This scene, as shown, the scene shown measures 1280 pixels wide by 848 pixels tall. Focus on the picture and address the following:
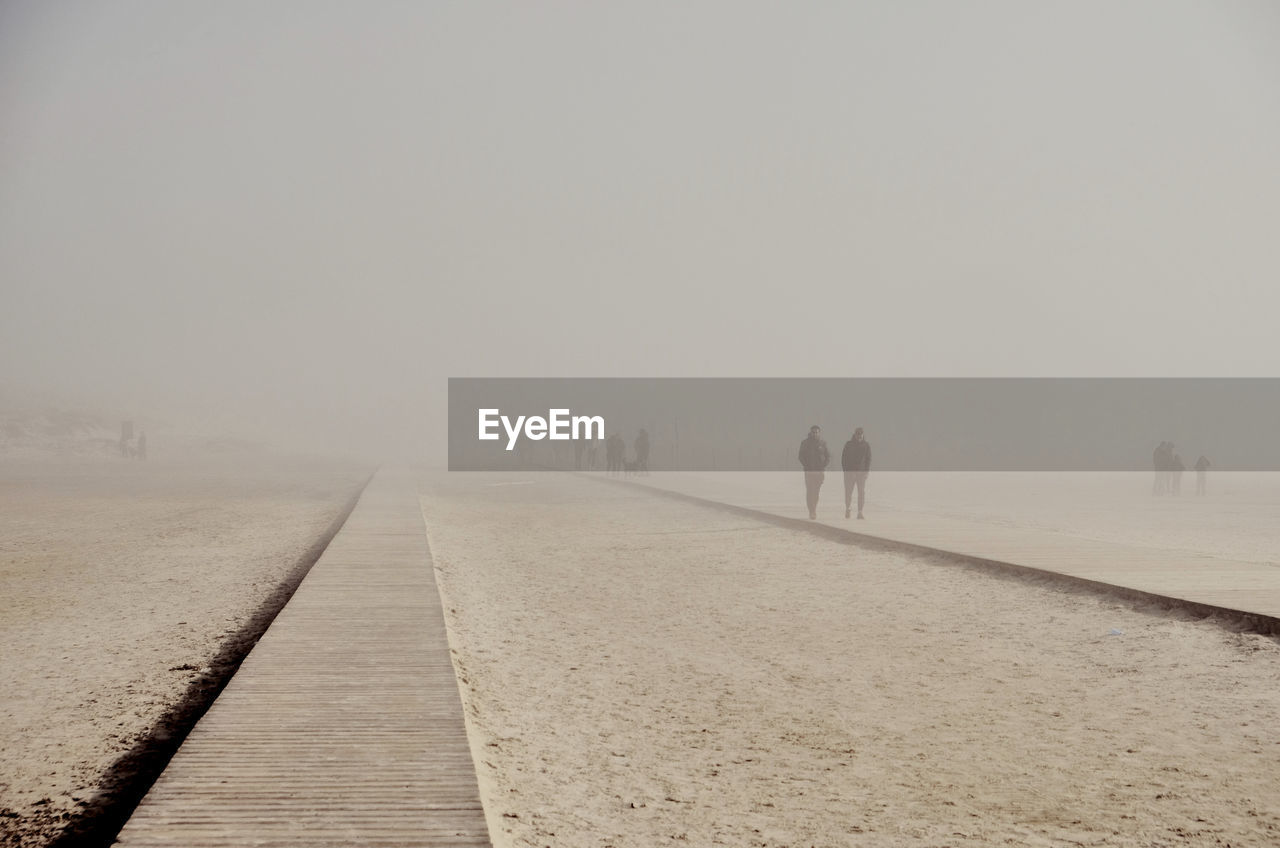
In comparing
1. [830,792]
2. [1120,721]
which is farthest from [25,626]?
[1120,721]

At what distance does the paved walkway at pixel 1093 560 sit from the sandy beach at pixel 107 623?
773cm

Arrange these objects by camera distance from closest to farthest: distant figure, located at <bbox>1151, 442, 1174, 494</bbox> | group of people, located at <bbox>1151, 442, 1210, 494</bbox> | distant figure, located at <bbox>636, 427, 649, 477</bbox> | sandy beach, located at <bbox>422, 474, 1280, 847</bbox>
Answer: sandy beach, located at <bbox>422, 474, 1280, 847</bbox>
group of people, located at <bbox>1151, 442, 1210, 494</bbox>
distant figure, located at <bbox>1151, 442, 1174, 494</bbox>
distant figure, located at <bbox>636, 427, 649, 477</bbox>

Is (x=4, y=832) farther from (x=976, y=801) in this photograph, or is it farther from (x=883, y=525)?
(x=883, y=525)

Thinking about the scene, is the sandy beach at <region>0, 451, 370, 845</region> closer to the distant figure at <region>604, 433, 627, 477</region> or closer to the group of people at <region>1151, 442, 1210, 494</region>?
the distant figure at <region>604, 433, 627, 477</region>

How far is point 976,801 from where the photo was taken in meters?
4.73

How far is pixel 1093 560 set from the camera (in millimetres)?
12094

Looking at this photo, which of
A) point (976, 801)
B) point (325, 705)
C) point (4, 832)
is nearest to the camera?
point (4, 832)

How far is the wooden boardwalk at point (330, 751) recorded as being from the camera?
12.3 ft

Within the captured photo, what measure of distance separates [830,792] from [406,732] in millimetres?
1989

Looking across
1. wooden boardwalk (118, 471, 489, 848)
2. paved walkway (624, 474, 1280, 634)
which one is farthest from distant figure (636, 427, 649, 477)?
wooden boardwalk (118, 471, 489, 848)

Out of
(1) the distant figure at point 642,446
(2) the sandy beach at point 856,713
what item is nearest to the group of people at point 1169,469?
(1) the distant figure at point 642,446

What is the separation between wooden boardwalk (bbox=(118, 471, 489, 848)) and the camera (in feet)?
12.3

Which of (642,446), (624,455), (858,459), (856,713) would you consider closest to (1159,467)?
(642,446)

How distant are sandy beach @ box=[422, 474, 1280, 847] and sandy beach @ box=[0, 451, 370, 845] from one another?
6.10 feet
